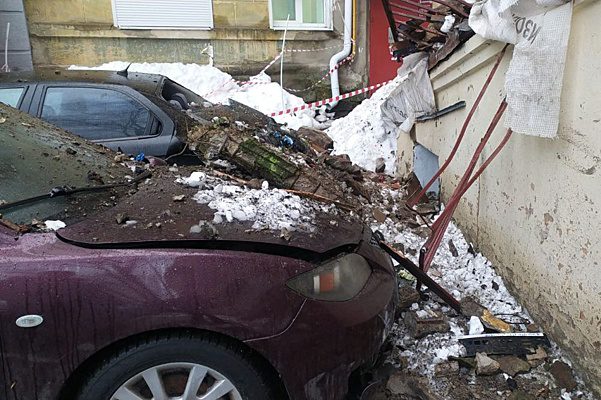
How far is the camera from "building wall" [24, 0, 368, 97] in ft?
32.3

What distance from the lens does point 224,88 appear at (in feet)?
33.1

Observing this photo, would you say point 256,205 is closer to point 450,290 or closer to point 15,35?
point 450,290

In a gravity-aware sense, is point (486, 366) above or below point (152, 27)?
below

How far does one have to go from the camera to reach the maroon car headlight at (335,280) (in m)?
2.06

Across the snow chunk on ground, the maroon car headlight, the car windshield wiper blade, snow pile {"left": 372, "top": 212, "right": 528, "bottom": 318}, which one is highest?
the car windshield wiper blade

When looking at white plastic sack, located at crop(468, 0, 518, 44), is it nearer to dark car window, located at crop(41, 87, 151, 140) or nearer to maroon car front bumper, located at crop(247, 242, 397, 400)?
maroon car front bumper, located at crop(247, 242, 397, 400)

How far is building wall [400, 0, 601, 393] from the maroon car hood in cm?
125

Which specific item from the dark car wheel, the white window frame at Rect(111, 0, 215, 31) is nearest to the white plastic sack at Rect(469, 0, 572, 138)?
the dark car wheel

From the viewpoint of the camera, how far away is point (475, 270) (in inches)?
155

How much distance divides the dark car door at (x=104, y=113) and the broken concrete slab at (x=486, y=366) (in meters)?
3.45

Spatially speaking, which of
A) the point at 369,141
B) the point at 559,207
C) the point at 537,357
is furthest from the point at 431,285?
the point at 369,141

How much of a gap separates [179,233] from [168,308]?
0.33 metres

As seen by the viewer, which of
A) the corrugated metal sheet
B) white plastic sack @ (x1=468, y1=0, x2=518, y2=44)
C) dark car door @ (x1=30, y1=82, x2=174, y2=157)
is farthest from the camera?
the corrugated metal sheet

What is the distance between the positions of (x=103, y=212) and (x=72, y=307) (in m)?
0.52
